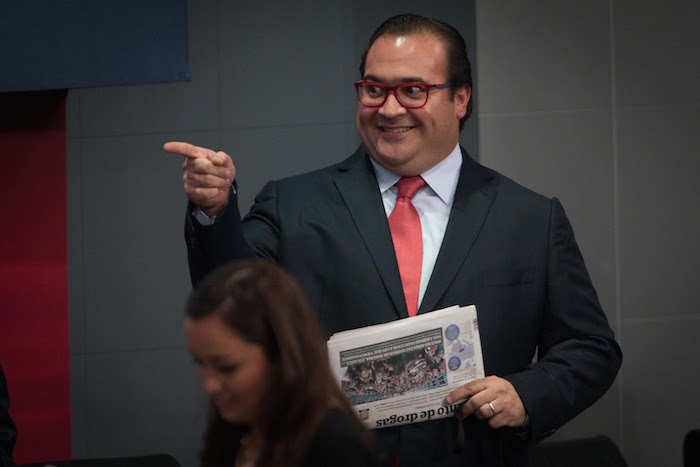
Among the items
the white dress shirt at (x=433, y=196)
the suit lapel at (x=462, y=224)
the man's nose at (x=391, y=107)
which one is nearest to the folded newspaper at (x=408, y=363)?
the suit lapel at (x=462, y=224)

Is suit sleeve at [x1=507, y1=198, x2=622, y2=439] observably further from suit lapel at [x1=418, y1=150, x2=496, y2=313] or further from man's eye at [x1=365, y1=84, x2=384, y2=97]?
man's eye at [x1=365, y1=84, x2=384, y2=97]

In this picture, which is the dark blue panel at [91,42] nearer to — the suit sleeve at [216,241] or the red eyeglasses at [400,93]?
the red eyeglasses at [400,93]

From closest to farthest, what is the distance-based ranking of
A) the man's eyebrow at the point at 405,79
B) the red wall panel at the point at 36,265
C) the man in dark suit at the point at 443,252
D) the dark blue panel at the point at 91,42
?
the man in dark suit at the point at 443,252 < the man's eyebrow at the point at 405,79 < the dark blue panel at the point at 91,42 < the red wall panel at the point at 36,265

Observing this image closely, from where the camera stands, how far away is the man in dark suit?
241cm

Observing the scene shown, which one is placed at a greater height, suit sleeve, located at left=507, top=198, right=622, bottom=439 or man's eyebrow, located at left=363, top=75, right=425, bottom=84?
man's eyebrow, located at left=363, top=75, right=425, bottom=84

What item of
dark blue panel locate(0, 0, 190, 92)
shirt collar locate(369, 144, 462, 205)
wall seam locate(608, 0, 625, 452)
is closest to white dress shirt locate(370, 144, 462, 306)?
shirt collar locate(369, 144, 462, 205)

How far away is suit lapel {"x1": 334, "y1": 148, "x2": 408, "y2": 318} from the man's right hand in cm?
42

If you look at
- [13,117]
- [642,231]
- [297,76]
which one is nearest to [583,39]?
[642,231]

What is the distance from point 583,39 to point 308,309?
2.55 metres

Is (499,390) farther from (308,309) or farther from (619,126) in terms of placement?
(619,126)

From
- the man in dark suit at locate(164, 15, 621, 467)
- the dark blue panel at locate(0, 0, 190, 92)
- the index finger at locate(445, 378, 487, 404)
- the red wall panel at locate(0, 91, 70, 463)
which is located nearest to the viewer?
the index finger at locate(445, 378, 487, 404)

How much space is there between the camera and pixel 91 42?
3.22m

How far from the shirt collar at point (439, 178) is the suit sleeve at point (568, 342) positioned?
0.25 m

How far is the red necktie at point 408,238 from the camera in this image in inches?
96.3
